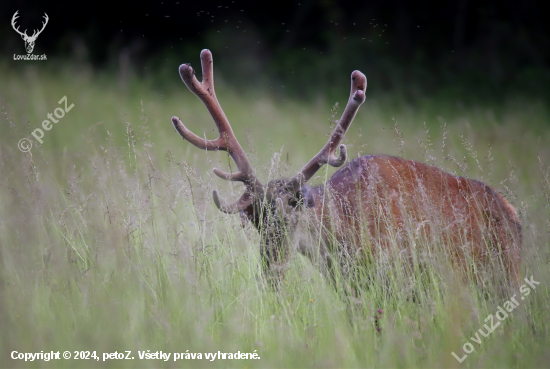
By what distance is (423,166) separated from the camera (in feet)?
12.0

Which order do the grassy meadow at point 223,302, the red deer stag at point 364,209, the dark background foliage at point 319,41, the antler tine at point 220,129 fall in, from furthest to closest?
1. the dark background foliage at point 319,41
2. the antler tine at point 220,129
3. the red deer stag at point 364,209
4. the grassy meadow at point 223,302

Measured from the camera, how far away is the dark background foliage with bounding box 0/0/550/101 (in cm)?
1298

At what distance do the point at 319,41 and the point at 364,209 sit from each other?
40.5 feet

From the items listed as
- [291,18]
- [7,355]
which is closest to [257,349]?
[7,355]

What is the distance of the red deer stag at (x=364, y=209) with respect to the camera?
321 centimetres

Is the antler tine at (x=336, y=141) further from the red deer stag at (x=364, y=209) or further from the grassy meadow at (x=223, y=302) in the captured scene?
the grassy meadow at (x=223, y=302)

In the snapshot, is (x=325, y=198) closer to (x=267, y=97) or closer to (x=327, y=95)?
(x=267, y=97)

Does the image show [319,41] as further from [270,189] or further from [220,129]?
[270,189]

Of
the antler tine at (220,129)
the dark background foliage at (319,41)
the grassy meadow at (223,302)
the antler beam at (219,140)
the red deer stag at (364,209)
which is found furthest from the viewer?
the dark background foliage at (319,41)

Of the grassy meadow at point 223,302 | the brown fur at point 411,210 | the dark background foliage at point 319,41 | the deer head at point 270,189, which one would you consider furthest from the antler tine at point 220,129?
the dark background foliage at point 319,41

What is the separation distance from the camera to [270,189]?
330 centimetres

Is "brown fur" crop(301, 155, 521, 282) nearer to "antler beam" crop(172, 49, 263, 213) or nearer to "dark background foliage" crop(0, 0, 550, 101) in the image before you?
"antler beam" crop(172, 49, 263, 213)

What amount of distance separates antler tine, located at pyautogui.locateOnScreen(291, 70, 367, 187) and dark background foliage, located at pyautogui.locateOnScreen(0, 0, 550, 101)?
917 centimetres

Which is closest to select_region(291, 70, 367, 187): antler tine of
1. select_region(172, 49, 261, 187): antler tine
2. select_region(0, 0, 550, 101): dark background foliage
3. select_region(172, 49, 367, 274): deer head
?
select_region(172, 49, 367, 274): deer head
